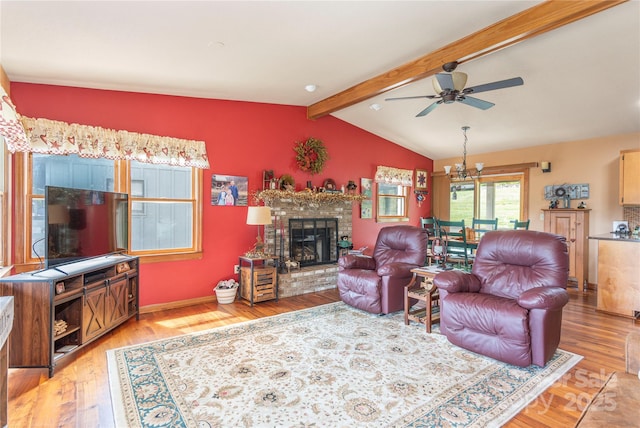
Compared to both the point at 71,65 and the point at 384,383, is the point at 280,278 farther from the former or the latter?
Result: the point at 71,65

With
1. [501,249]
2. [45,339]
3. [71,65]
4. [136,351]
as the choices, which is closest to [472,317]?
[501,249]

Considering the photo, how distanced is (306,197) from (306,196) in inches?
1.5

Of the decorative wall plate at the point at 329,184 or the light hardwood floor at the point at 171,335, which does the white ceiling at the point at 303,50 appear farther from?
the light hardwood floor at the point at 171,335

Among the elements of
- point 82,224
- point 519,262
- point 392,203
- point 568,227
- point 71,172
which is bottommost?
point 519,262

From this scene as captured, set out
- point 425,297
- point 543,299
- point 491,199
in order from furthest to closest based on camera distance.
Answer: point 491,199, point 425,297, point 543,299

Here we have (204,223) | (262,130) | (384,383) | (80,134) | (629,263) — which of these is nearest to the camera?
(384,383)

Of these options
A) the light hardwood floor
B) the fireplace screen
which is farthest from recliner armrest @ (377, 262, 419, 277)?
the fireplace screen

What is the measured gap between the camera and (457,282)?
3.16 m

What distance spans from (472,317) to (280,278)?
2722 mm

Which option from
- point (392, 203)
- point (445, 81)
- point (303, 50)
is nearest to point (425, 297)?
point (445, 81)

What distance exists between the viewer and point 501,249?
334cm

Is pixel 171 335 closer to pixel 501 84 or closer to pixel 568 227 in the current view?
pixel 501 84

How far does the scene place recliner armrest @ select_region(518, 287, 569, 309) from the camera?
259cm

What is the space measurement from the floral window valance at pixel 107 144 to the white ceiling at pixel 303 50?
510 millimetres
